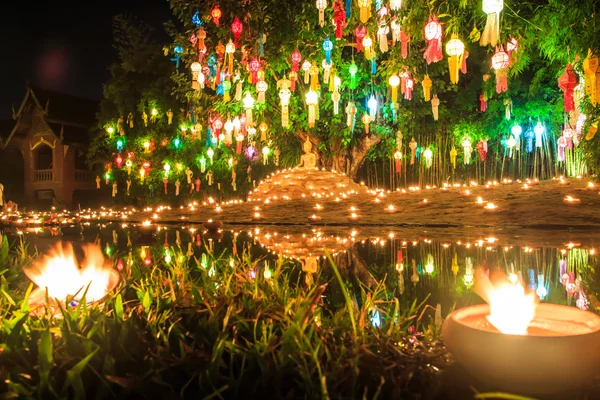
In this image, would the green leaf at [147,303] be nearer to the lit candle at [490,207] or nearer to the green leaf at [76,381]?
the green leaf at [76,381]

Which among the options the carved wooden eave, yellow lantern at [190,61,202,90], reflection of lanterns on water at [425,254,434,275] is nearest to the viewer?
reflection of lanterns on water at [425,254,434,275]

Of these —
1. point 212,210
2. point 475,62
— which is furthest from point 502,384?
point 475,62

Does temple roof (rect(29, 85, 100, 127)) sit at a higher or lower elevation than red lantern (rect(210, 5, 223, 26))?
higher

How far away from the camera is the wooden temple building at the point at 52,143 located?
77.2ft

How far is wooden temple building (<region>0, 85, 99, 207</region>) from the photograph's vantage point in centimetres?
2353

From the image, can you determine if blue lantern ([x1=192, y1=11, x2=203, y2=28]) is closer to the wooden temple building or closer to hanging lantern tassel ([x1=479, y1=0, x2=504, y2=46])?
hanging lantern tassel ([x1=479, y1=0, x2=504, y2=46])

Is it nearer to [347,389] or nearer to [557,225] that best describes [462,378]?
[347,389]

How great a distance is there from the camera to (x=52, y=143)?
2398cm

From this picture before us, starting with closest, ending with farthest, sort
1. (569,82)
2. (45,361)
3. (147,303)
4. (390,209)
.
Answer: (45,361) < (147,303) < (569,82) < (390,209)

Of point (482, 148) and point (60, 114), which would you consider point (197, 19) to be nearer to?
point (482, 148)

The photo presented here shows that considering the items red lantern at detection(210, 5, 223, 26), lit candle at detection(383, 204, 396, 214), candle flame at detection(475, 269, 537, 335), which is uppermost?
red lantern at detection(210, 5, 223, 26)

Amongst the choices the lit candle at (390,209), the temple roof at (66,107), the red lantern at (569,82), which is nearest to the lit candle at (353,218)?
the lit candle at (390,209)

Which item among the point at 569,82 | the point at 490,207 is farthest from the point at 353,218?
the point at 569,82

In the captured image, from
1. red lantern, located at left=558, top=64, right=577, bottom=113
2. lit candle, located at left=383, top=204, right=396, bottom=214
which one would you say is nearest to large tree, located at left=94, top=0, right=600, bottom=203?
red lantern, located at left=558, top=64, right=577, bottom=113
